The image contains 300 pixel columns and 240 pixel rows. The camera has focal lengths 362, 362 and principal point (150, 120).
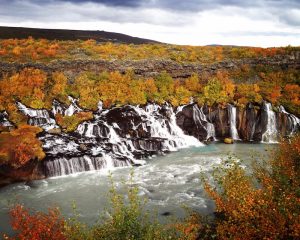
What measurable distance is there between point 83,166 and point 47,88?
16.1m

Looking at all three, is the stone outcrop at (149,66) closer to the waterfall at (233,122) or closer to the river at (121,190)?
the waterfall at (233,122)

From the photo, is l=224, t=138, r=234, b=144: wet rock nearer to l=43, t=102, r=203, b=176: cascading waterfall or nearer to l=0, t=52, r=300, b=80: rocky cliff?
l=43, t=102, r=203, b=176: cascading waterfall

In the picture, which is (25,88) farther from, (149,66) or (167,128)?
(149,66)

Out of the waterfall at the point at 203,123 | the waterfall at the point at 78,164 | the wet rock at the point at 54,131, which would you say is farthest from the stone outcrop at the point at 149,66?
the waterfall at the point at 78,164

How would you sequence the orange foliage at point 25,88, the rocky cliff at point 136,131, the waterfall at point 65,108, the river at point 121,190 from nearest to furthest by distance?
the river at point 121,190
the rocky cliff at point 136,131
the orange foliage at point 25,88
the waterfall at point 65,108

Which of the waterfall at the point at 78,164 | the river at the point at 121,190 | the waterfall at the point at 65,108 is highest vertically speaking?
the waterfall at the point at 65,108

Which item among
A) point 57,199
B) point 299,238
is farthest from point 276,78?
point 299,238

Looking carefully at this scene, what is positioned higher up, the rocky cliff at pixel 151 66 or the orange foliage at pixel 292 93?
the rocky cliff at pixel 151 66

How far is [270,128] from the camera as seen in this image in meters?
44.7

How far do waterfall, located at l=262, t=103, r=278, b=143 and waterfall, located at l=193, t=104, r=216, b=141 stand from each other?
620cm

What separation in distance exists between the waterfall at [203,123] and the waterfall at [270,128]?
6.20 meters

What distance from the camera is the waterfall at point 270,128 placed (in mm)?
43844

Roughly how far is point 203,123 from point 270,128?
27.2 feet

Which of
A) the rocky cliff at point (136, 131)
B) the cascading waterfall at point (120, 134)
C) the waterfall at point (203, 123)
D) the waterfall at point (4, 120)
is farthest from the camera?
the waterfall at point (203, 123)
